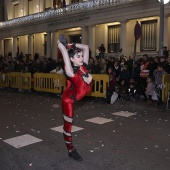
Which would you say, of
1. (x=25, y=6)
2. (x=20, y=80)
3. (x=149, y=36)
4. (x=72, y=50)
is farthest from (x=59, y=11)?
(x=72, y=50)

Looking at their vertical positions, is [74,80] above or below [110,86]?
above

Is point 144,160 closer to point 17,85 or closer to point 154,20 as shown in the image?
point 17,85

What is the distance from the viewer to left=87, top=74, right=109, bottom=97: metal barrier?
11.6 metres

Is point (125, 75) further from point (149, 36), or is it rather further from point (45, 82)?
A: point (149, 36)

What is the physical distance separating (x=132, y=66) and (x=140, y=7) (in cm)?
833

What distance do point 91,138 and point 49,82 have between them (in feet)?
26.5

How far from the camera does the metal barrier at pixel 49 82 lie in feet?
44.5

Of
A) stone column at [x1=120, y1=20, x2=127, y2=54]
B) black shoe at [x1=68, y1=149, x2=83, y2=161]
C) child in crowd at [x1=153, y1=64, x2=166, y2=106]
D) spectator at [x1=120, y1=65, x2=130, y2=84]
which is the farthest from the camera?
stone column at [x1=120, y1=20, x2=127, y2=54]

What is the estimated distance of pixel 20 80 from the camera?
16109 millimetres

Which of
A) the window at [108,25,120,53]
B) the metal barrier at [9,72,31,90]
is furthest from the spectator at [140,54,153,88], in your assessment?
the window at [108,25,120,53]

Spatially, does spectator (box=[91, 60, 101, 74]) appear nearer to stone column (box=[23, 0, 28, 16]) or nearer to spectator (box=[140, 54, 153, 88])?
spectator (box=[140, 54, 153, 88])

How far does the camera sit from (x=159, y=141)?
6.16 meters

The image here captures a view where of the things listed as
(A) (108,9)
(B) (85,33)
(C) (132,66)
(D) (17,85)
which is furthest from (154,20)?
(D) (17,85)

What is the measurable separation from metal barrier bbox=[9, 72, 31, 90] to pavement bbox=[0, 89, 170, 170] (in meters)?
5.39
